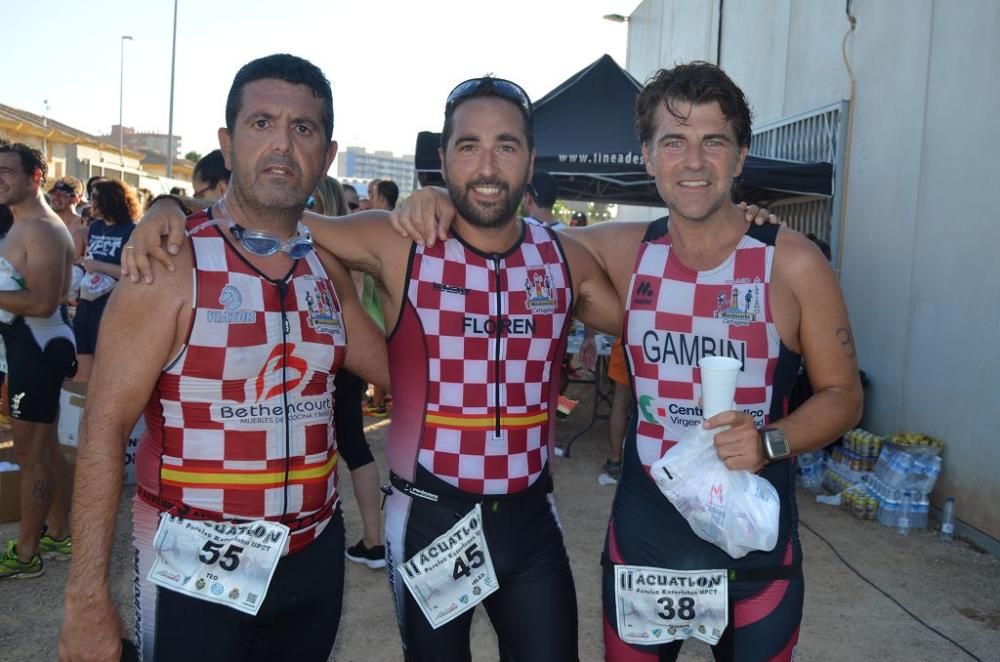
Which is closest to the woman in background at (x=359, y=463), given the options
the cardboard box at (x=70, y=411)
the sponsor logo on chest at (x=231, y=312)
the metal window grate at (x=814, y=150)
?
the cardboard box at (x=70, y=411)

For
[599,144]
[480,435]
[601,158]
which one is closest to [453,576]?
[480,435]

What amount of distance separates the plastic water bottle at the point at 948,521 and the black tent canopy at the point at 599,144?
3092mm

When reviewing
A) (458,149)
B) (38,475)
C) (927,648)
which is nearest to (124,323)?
(458,149)

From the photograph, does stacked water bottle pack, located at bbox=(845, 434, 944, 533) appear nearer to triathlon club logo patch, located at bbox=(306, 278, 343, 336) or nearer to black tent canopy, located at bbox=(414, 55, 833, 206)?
black tent canopy, located at bbox=(414, 55, 833, 206)

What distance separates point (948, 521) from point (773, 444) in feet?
14.6

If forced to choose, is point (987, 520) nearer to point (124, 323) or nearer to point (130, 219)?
point (124, 323)

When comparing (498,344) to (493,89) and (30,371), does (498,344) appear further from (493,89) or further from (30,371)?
(30,371)

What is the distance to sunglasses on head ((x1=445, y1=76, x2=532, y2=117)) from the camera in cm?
260

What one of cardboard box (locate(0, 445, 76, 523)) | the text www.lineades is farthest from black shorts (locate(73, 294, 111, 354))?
the text www.lineades

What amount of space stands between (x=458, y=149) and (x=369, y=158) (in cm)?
16045

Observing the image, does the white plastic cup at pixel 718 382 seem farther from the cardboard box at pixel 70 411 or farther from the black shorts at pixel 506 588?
the cardboard box at pixel 70 411

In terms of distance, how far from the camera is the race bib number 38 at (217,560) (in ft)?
6.34

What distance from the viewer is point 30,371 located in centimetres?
431

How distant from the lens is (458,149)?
2553mm
